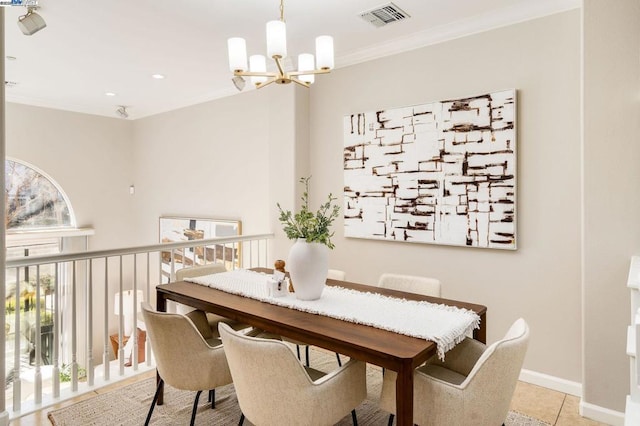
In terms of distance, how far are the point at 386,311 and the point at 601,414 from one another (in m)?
1.54

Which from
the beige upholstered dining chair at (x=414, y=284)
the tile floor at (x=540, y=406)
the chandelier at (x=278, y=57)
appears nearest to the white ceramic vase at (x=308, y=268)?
the beige upholstered dining chair at (x=414, y=284)

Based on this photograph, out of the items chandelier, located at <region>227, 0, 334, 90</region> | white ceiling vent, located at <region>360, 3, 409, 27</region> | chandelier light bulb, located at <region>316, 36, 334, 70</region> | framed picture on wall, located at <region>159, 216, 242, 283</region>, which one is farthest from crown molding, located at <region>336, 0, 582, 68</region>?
framed picture on wall, located at <region>159, 216, 242, 283</region>

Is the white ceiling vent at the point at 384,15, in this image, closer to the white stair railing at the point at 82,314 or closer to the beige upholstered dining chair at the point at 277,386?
the white stair railing at the point at 82,314

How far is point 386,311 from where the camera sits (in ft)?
6.32

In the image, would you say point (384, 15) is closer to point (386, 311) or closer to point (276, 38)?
point (276, 38)

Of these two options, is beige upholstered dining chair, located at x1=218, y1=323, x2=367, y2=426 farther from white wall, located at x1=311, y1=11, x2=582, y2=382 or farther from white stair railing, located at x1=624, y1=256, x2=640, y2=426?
white wall, located at x1=311, y1=11, x2=582, y2=382

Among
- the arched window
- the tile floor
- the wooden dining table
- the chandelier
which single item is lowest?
the tile floor

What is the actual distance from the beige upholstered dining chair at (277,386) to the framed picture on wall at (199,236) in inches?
110

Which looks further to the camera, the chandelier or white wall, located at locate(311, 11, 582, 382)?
white wall, located at locate(311, 11, 582, 382)

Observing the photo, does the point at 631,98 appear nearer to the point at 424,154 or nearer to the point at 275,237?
the point at 424,154

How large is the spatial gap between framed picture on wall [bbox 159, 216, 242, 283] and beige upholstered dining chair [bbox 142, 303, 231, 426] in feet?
7.74

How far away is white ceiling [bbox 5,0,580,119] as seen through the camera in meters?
2.73

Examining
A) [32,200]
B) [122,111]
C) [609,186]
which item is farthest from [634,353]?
[32,200]

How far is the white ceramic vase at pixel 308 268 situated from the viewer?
82.4 inches
